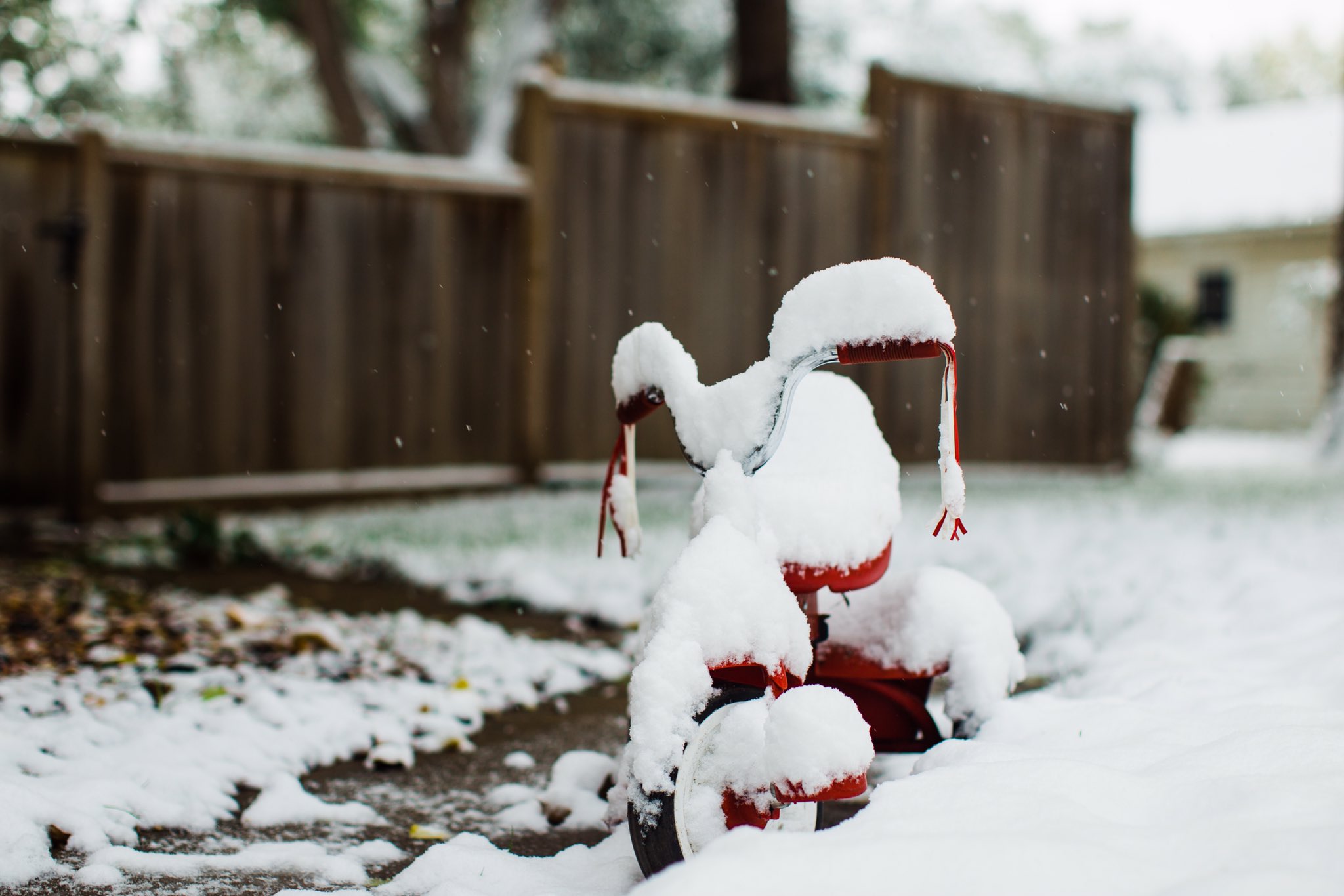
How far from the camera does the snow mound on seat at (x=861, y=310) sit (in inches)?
65.7

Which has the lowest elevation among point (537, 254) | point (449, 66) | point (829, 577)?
point (829, 577)

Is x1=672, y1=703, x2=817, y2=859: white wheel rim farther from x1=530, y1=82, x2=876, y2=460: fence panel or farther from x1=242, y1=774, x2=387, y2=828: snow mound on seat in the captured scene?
x1=530, y1=82, x2=876, y2=460: fence panel

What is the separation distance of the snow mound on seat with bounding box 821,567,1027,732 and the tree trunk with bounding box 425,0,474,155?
11.3 m

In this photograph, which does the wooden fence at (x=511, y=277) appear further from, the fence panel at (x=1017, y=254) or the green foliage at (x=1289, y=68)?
the green foliage at (x=1289, y=68)

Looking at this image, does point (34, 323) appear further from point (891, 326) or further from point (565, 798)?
point (891, 326)

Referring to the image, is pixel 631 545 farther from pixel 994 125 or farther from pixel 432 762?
pixel 994 125

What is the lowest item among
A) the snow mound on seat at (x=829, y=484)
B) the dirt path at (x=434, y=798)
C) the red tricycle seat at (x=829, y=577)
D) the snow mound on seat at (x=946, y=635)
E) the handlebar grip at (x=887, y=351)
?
the dirt path at (x=434, y=798)

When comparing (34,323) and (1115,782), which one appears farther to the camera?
(34,323)

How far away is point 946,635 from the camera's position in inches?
85.4

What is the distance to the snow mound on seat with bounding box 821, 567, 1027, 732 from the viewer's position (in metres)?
2.16

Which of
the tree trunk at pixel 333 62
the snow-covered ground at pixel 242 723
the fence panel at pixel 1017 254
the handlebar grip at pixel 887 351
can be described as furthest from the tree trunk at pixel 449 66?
the handlebar grip at pixel 887 351

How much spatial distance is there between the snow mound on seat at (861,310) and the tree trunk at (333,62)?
1100cm

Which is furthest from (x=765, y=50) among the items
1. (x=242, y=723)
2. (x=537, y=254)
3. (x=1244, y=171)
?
(x=1244, y=171)

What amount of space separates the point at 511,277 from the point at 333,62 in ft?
20.2
